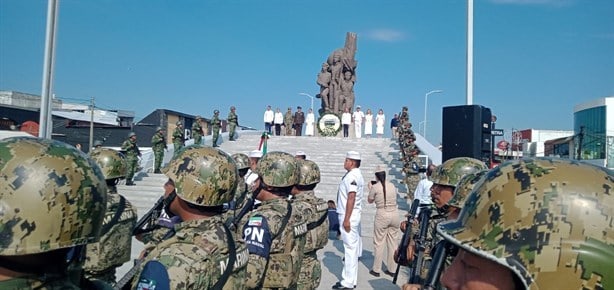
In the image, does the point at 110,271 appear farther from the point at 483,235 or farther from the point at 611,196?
the point at 611,196

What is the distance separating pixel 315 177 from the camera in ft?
19.5

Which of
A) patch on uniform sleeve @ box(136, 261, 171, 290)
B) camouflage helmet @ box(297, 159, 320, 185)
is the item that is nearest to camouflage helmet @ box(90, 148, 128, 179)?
camouflage helmet @ box(297, 159, 320, 185)

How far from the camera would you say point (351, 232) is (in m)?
6.93

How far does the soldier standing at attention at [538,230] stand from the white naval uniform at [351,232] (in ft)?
17.7

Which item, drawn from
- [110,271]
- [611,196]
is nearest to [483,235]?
[611,196]

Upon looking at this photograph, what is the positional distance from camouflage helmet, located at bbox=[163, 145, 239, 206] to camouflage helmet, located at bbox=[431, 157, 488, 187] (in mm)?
2452

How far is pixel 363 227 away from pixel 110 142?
28913 millimetres

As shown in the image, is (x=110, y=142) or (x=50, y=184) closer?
(x=50, y=184)

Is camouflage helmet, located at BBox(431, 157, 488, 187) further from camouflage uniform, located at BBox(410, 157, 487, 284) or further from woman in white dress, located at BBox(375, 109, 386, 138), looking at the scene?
woman in white dress, located at BBox(375, 109, 386, 138)

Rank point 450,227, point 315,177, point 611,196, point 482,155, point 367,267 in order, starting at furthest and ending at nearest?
point 367,267
point 482,155
point 315,177
point 450,227
point 611,196

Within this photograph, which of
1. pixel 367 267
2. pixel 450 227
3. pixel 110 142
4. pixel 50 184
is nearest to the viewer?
pixel 450 227

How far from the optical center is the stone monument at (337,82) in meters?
27.3

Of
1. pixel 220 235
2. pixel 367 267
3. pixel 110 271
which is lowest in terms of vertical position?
pixel 367 267

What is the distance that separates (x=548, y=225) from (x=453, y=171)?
3471 millimetres
